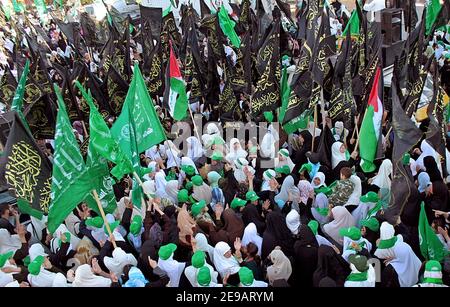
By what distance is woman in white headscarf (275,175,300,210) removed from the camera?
6801 mm

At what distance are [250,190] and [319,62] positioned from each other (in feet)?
7.11

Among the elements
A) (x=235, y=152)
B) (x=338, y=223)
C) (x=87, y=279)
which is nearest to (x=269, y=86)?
(x=235, y=152)

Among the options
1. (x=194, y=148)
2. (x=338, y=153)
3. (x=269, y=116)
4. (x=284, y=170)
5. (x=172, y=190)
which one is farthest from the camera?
(x=269, y=116)

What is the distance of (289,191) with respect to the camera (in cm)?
688

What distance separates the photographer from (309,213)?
650 centimetres

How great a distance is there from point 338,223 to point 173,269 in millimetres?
1927

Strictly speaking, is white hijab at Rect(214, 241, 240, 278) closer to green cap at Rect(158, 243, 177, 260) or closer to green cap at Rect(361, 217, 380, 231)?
green cap at Rect(158, 243, 177, 260)

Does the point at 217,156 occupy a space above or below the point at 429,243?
above

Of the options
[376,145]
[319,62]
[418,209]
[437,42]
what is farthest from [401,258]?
[437,42]

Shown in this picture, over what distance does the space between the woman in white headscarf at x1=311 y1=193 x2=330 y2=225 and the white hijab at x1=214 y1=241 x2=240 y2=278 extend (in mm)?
1435

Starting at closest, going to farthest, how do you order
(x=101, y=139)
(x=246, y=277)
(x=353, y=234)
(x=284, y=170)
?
(x=246, y=277) → (x=353, y=234) → (x=101, y=139) → (x=284, y=170)

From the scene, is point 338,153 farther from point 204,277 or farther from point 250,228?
point 204,277

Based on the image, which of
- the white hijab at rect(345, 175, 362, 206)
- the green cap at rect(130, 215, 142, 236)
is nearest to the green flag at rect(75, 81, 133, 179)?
the green cap at rect(130, 215, 142, 236)

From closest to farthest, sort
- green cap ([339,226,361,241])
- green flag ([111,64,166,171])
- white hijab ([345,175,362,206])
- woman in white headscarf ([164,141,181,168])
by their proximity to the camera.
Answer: green cap ([339,226,361,241])
white hijab ([345,175,362,206])
green flag ([111,64,166,171])
woman in white headscarf ([164,141,181,168])
